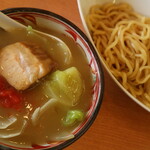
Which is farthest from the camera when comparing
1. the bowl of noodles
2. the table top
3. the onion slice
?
the bowl of noodles

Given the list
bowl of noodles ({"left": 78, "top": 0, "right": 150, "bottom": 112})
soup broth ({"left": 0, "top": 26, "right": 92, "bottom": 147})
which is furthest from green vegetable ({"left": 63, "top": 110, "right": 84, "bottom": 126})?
bowl of noodles ({"left": 78, "top": 0, "right": 150, "bottom": 112})

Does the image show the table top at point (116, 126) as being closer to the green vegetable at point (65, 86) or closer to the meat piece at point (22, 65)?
the green vegetable at point (65, 86)

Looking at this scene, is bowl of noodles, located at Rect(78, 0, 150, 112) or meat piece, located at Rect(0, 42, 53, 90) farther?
bowl of noodles, located at Rect(78, 0, 150, 112)

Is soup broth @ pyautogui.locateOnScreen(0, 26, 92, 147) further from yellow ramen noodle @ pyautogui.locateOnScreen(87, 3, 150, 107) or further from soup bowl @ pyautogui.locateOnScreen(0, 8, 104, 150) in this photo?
yellow ramen noodle @ pyautogui.locateOnScreen(87, 3, 150, 107)

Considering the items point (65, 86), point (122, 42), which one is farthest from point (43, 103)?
point (122, 42)

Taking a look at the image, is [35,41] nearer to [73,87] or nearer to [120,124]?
[73,87]

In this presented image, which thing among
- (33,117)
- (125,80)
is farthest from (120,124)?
(33,117)

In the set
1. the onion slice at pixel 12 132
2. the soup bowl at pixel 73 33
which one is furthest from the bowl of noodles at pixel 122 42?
the onion slice at pixel 12 132
